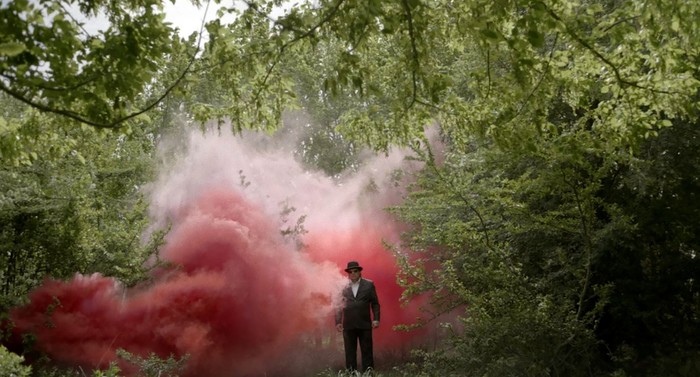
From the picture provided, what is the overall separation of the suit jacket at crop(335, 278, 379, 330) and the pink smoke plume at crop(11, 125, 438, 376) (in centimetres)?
97

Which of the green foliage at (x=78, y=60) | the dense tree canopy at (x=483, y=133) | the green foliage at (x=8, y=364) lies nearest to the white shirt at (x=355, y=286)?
the dense tree canopy at (x=483, y=133)

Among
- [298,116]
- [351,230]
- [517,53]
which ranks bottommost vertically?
[517,53]

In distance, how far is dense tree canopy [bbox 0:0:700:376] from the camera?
4648mm

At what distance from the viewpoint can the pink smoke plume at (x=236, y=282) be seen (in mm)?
11250

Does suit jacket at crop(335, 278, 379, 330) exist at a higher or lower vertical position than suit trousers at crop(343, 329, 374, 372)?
higher

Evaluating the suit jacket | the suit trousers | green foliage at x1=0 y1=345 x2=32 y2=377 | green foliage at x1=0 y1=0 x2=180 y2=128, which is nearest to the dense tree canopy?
green foliage at x1=0 y1=0 x2=180 y2=128

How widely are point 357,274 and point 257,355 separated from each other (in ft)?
10.7

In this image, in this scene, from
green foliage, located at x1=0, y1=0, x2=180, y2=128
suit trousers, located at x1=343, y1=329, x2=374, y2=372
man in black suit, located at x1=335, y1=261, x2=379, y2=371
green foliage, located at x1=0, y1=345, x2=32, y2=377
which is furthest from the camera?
man in black suit, located at x1=335, y1=261, x2=379, y2=371

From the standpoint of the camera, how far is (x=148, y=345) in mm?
11469

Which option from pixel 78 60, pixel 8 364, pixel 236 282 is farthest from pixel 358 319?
pixel 78 60

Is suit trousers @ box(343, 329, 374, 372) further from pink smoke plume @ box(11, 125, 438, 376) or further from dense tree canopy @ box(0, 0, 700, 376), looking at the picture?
dense tree canopy @ box(0, 0, 700, 376)

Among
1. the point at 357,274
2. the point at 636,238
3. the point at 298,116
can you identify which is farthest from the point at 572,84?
the point at 298,116

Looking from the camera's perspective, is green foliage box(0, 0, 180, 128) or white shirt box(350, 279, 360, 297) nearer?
green foliage box(0, 0, 180, 128)

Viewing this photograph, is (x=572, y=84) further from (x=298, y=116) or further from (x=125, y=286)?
(x=298, y=116)
